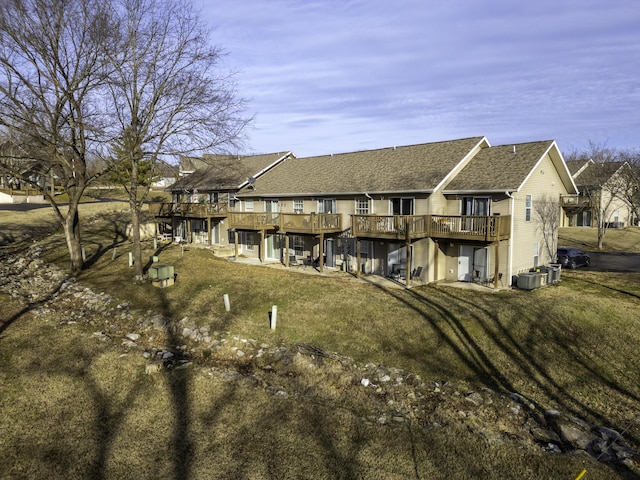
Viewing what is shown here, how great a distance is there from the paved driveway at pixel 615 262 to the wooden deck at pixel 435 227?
11344 millimetres

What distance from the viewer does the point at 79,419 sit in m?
9.72

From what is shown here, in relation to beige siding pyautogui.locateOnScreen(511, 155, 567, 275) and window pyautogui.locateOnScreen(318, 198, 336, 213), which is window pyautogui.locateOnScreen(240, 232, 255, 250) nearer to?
window pyautogui.locateOnScreen(318, 198, 336, 213)

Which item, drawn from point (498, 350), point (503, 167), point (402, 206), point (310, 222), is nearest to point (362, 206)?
point (402, 206)

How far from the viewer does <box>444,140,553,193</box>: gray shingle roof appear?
2080cm

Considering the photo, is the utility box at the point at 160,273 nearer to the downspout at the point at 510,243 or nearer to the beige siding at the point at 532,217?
the downspout at the point at 510,243

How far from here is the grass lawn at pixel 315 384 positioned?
841 centimetres

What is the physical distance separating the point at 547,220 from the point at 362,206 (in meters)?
10.7

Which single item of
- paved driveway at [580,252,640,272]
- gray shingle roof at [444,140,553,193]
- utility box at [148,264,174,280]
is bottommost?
paved driveway at [580,252,640,272]

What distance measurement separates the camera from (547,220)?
80.7 feet

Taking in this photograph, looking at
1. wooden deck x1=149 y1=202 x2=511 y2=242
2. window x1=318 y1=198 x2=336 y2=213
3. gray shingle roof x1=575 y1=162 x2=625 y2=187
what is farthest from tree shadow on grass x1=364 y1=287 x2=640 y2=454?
gray shingle roof x1=575 y1=162 x2=625 y2=187

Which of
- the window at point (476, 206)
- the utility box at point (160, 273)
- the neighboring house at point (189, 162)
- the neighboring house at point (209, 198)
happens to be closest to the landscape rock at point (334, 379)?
the utility box at point (160, 273)

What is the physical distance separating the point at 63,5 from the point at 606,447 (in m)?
26.4

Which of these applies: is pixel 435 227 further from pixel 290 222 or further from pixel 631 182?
pixel 631 182

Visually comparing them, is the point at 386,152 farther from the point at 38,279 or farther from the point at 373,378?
the point at 38,279
